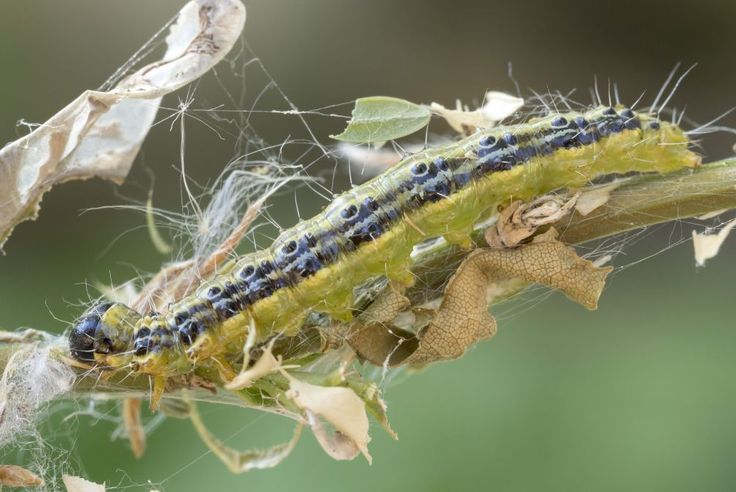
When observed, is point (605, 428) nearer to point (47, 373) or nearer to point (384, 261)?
point (384, 261)

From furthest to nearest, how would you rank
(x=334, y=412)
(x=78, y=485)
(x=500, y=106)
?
(x=500, y=106) < (x=78, y=485) < (x=334, y=412)

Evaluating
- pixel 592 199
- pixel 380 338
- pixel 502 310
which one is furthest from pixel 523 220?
pixel 502 310

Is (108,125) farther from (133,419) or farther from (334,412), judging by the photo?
(334,412)

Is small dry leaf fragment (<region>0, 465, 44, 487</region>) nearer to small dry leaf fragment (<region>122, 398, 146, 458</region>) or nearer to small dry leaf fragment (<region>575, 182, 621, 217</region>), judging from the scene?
small dry leaf fragment (<region>122, 398, 146, 458</region>)

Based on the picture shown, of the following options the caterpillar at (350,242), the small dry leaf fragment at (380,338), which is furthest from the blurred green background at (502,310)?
the small dry leaf fragment at (380,338)

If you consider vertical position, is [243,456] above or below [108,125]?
below

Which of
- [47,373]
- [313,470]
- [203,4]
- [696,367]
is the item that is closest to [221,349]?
[47,373]

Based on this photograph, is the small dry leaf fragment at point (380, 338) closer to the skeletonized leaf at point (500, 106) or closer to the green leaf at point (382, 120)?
the green leaf at point (382, 120)
